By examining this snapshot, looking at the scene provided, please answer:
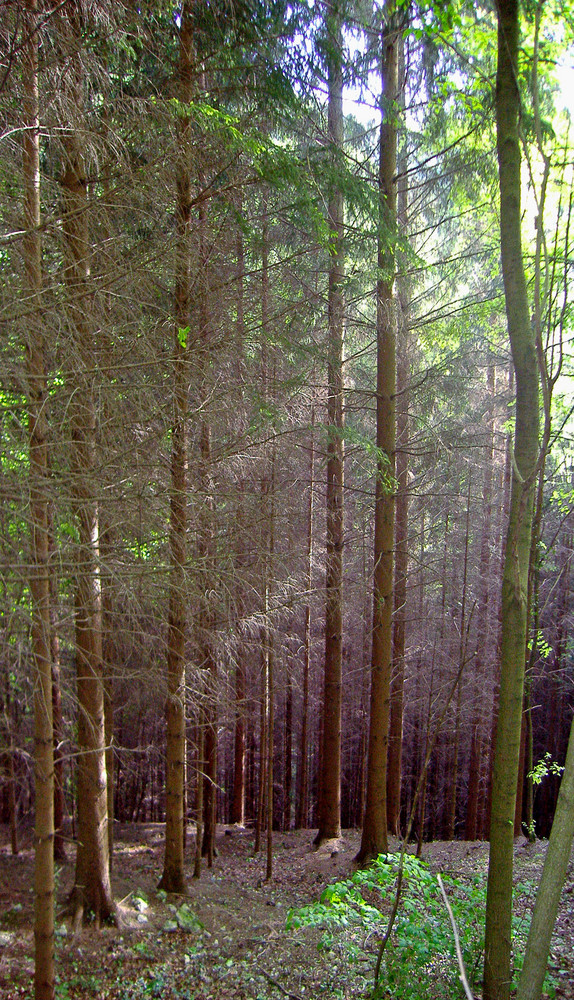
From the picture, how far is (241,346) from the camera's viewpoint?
22.7ft

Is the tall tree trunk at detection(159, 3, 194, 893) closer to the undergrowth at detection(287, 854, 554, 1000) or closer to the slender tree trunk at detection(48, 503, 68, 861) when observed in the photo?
the slender tree trunk at detection(48, 503, 68, 861)

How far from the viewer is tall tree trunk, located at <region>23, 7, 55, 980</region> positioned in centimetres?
391

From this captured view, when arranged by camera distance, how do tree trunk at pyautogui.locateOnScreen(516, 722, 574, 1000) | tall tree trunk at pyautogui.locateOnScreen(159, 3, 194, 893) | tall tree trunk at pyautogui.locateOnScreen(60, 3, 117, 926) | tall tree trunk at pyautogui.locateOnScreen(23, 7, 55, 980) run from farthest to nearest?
tall tree trunk at pyautogui.locateOnScreen(159, 3, 194, 893)
tall tree trunk at pyautogui.locateOnScreen(60, 3, 117, 926)
tall tree trunk at pyautogui.locateOnScreen(23, 7, 55, 980)
tree trunk at pyautogui.locateOnScreen(516, 722, 574, 1000)

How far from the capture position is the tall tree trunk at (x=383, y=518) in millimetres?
8055

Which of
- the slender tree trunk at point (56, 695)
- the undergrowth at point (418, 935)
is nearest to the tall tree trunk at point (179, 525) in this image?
the slender tree trunk at point (56, 695)

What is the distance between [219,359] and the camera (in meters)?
6.35

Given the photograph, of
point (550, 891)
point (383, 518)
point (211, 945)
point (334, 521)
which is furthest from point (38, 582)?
point (334, 521)

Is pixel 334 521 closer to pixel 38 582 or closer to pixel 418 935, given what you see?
pixel 38 582

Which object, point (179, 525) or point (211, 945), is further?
point (179, 525)

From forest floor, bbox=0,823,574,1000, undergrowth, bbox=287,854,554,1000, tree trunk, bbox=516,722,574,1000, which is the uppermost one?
tree trunk, bbox=516,722,574,1000

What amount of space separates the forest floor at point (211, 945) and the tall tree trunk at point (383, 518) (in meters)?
1.01

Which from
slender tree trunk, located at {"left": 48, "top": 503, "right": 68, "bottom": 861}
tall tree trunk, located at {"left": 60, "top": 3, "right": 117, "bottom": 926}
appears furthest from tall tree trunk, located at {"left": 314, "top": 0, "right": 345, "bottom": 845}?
slender tree trunk, located at {"left": 48, "top": 503, "right": 68, "bottom": 861}

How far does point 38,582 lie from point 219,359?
3241 mm

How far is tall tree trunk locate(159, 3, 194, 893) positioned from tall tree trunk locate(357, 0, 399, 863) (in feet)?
9.02
